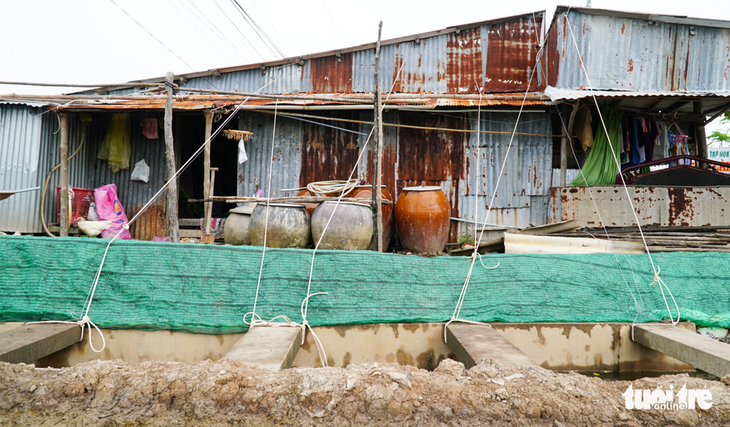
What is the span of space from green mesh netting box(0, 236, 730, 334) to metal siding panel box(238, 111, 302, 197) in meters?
3.64

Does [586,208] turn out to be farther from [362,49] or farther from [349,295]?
[362,49]

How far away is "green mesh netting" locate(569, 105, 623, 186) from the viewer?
7.37 meters

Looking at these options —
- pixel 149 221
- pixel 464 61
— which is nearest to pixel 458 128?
pixel 464 61

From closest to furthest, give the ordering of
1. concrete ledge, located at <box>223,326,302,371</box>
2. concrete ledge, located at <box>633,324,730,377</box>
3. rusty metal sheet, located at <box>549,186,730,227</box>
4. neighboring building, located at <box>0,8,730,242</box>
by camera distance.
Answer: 1. concrete ledge, located at <box>223,326,302,371</box>
2. concrete ledge, located at <box>633,324,730,377</box>
3. rusty metal sheet, located at <box>549,186,730,227</box>
4. neighboring building, located at <box>0,8,730,242</box>

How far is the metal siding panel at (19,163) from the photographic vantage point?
24.0 feet

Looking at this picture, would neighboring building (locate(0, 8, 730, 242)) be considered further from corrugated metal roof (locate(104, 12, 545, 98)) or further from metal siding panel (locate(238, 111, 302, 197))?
corrugated metal roof (locate(104, 12, 545, 98))

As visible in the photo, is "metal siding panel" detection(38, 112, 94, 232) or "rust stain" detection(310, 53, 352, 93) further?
"rust stain" detection(310, 53, 352, 93)

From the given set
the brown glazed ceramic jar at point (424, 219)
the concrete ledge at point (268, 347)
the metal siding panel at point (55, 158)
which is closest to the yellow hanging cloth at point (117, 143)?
the metal siding panel at point (55, 158)

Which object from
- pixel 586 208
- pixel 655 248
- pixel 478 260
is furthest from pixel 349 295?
pixel 586 208

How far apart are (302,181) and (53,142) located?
456 cm

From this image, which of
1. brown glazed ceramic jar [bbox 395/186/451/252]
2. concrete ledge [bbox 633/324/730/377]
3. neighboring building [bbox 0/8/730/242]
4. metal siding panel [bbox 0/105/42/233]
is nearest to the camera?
concrete ledge [bbox 633/324/730/377]

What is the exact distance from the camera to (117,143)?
8.21 meters

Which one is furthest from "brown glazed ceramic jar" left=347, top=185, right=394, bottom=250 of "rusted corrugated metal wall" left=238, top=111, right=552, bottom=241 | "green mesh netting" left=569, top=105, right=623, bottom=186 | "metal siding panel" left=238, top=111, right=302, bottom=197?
"green mesh netting" left=569, top=105, right=623, bottom=186

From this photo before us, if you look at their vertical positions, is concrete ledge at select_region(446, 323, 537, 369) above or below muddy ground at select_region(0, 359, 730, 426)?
above
